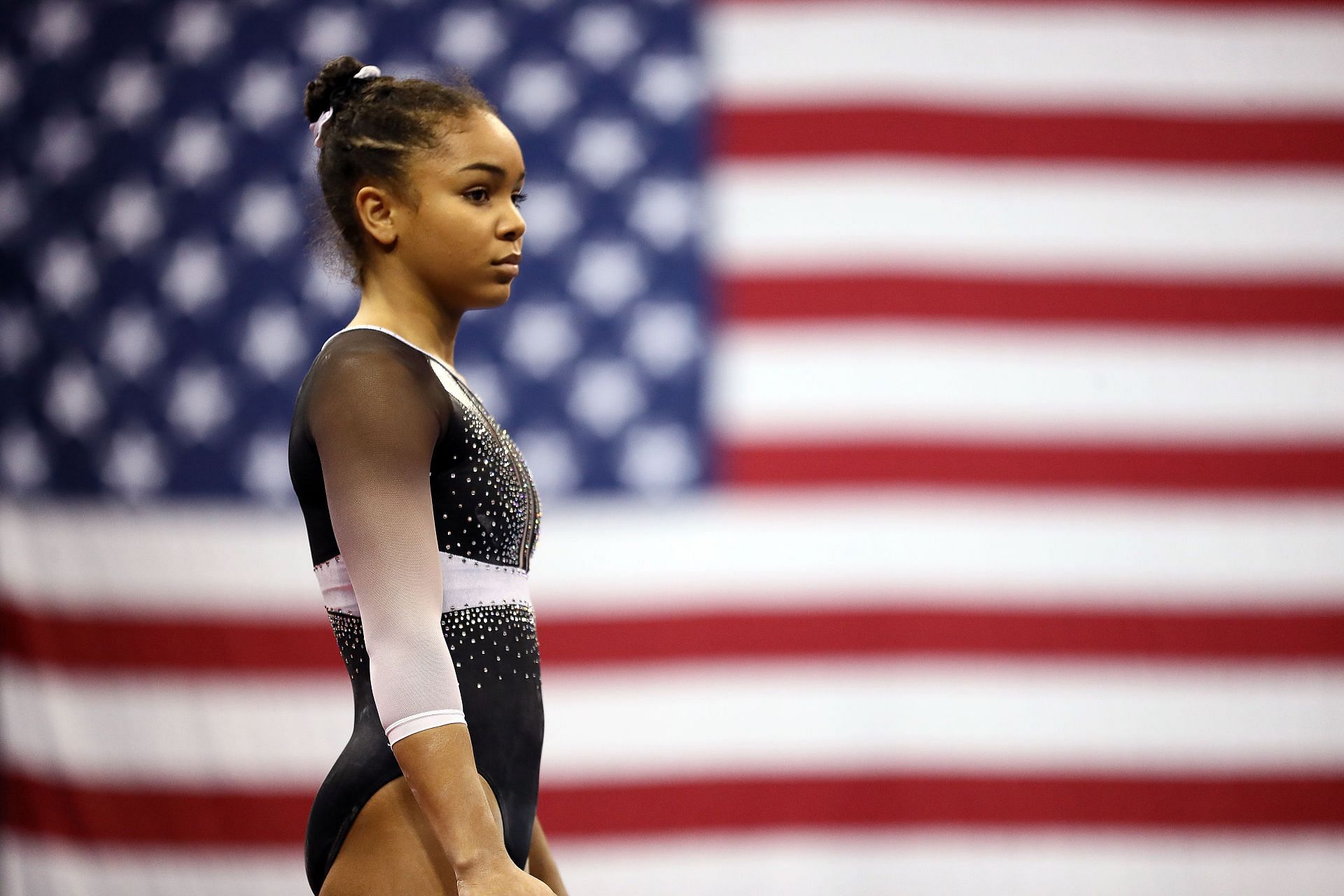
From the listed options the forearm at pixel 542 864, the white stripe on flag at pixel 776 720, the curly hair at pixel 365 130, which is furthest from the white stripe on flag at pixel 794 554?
the curly hair at pixel 365 130

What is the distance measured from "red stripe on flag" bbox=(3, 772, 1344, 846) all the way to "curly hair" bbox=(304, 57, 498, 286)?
6.01 ft

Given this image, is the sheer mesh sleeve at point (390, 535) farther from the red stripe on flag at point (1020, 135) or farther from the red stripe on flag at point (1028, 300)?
the red stripe on flag at point (1020, 135)

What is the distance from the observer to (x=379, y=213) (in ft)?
3.74

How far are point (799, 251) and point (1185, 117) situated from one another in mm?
971

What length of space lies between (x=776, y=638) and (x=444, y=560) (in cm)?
176

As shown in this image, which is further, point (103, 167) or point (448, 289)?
point (103, 167)

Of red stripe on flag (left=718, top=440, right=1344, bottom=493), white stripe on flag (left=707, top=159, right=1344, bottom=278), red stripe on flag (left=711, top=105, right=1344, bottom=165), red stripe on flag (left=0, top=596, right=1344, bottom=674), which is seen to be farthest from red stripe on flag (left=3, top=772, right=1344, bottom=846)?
red stripe on flag (left=711, top=105, right=1344, bottom=165)

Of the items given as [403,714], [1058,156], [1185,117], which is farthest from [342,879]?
[1185,117]

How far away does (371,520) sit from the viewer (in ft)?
3.27

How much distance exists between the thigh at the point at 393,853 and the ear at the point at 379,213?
484 millimetres

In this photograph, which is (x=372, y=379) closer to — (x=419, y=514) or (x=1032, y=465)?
(x=419, y=514)

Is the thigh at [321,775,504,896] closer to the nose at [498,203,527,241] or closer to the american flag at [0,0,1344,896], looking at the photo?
the nose at [498,203,527,241]

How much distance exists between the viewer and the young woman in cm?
99

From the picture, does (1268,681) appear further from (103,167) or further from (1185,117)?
(103,167)
